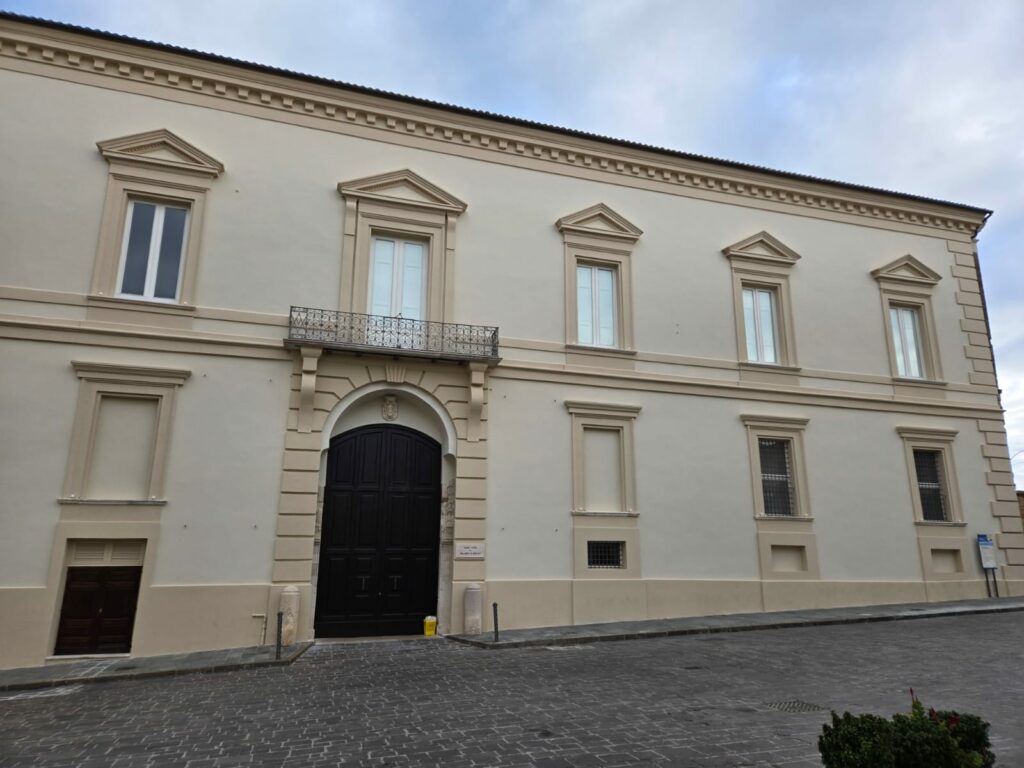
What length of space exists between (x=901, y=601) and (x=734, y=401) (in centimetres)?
624

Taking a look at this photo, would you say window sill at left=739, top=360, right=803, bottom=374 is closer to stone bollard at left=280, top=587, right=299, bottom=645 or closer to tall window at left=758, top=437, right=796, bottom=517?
tall window at left=758, top=437, right=796, bottom=517

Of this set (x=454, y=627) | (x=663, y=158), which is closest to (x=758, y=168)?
(x=663, y=158)

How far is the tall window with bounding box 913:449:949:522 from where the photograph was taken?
1714 cm

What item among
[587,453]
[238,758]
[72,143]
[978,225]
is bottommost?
[238,758]

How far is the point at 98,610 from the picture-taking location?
1128cm

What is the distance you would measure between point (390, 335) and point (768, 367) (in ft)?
30.5

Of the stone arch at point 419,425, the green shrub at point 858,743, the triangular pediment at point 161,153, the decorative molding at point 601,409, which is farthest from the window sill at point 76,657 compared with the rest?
the green shrub at point 858,743

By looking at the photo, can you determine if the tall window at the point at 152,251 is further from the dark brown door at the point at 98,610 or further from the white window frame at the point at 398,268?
the dark brown door at the point at 98,610

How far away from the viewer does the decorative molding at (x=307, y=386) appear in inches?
499

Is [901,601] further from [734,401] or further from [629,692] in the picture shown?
[629,692]

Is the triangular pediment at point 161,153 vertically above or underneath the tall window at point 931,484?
above

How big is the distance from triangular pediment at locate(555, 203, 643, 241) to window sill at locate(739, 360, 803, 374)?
4080 millimetres

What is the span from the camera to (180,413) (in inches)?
479

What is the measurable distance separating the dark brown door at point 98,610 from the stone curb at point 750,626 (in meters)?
5.58
